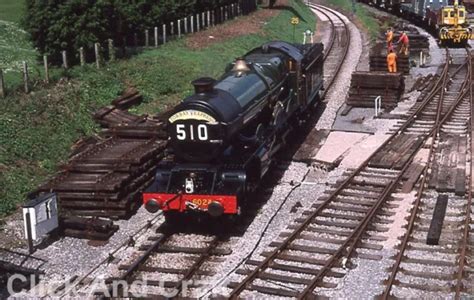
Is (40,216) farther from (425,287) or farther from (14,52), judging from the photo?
(14,52)

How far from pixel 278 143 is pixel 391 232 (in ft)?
15.9

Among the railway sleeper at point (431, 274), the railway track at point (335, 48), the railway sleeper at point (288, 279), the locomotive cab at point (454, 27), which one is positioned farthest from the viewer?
the locomotive cab at point (454, 27)

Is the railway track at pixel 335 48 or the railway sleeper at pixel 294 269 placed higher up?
the railway sleeper at pixel 294 269

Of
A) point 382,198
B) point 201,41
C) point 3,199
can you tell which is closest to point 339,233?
point 382,198

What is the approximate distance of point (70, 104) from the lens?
67.3ft

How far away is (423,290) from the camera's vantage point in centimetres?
1141

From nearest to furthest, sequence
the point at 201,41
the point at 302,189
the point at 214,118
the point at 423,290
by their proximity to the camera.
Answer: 1. the point at 423,290
2. the point at 214,118
3. the point at 302,189
4. the point at 201,41

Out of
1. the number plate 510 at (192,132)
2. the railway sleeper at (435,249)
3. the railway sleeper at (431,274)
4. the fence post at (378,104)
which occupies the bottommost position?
the fence post at (378,104)

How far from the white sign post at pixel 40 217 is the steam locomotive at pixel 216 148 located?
197cm

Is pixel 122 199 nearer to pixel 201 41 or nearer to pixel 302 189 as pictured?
pixel 302 189

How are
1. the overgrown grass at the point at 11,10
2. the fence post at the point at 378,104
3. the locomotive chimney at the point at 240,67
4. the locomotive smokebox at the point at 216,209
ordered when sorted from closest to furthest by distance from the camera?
1. the locomotive smokebox at the point at 216,209
2. the locomotive chimney at the point at 240,67
3. the fence post at the point at 378,104
4. the overgrown grass at the point at 11,10

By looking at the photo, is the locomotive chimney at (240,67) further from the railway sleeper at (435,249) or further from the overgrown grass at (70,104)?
A: the railway sleeper at (435,249)

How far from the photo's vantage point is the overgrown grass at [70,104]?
16806 millimetres
